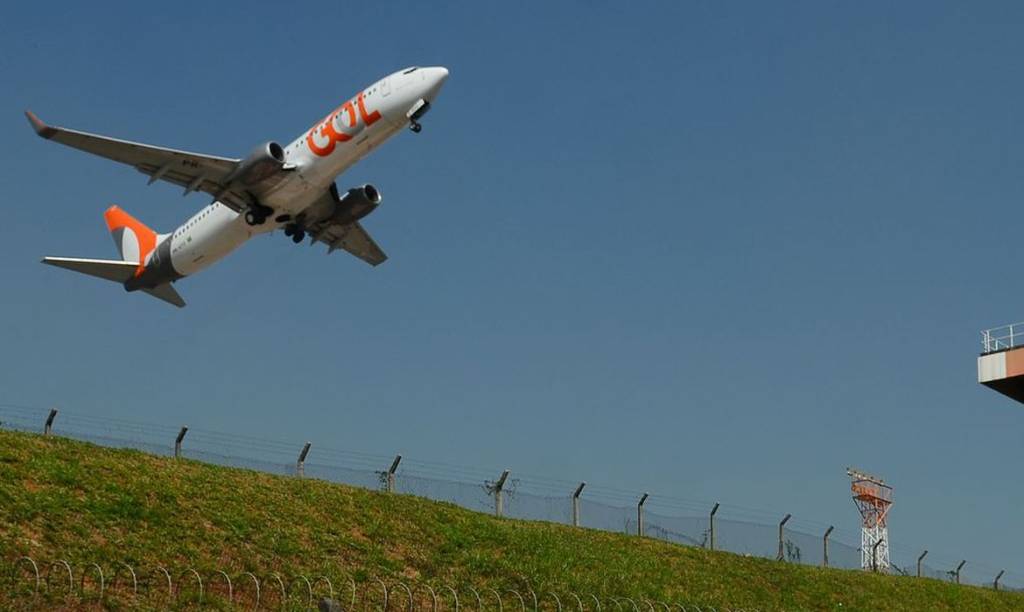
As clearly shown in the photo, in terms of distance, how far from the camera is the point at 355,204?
5047 centimetres

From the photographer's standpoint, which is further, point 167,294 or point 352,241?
point 167,294

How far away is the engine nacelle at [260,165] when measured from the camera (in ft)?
148

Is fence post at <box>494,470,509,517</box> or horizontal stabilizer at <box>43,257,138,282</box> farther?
horizontal stabilizer at <box>43,257,138,282</box>

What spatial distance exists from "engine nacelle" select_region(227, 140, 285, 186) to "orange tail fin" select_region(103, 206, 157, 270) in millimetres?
10299

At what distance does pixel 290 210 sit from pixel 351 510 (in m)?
20.0

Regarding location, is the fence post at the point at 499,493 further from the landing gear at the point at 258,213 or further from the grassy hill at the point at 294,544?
the landing gear at the point at 258,213

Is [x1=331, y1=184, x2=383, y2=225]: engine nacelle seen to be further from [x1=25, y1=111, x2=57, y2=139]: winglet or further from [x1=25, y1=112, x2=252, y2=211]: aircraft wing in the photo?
[x1=25, y1=111, x2=57, y2=139]: winglet

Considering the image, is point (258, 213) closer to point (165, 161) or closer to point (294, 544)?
point (165, 161)

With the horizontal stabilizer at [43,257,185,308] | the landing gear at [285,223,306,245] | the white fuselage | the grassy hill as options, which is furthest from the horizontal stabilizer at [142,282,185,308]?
the grassy hill

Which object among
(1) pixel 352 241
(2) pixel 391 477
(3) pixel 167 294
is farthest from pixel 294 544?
(3) pixel 167 294

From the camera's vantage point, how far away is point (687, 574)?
3600 centimetres

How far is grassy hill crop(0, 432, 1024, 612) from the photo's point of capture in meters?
22.8

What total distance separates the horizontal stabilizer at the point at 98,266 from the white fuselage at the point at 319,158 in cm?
413

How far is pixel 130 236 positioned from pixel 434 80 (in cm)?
2420
